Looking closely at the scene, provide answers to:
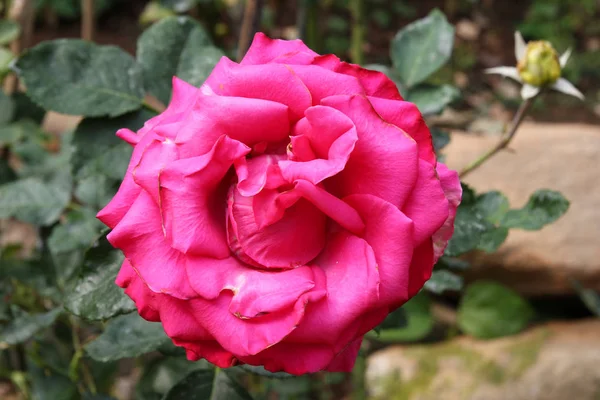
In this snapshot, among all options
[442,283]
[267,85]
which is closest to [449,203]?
[267,85]

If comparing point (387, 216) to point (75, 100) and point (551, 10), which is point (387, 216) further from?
point (551, 10)

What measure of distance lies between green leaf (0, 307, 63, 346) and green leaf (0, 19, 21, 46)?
464mm

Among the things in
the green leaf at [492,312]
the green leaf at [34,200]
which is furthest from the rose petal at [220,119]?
the green leaf at [492,312]

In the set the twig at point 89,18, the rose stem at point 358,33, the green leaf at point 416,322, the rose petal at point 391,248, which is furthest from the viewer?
the green leaf at point 416,322

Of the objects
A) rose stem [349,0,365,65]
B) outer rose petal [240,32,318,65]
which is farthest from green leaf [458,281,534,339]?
outer rose petal [240,32,318,65]

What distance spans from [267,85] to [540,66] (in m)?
0.43

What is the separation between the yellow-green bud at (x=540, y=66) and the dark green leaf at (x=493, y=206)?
143mm

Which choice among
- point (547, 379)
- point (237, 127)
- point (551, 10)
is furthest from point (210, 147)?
point (551, 10)

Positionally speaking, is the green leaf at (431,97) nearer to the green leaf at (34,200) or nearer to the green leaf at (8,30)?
the green leaf at (34,200)

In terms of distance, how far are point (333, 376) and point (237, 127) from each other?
126 cm

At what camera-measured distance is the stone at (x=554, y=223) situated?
1.74m

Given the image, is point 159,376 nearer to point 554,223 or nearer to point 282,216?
point 282,216

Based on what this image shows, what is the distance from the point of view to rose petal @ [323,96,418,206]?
39cm

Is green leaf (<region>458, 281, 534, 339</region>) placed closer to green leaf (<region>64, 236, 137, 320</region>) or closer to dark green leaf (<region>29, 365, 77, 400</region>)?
dark green leaf (<region>29, 365, 77, 400</region>)
